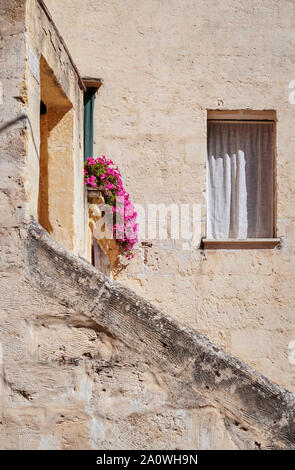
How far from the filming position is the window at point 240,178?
6.47m

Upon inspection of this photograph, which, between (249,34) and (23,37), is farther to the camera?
(249,34)

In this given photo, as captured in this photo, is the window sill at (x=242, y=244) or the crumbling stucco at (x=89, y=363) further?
the window sill at (x=242, y=244)

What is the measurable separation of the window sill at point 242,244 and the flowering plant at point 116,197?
845 mm

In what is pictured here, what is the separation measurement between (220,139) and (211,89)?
61cm

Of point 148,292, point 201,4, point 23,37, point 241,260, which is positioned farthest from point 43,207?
point 201,4

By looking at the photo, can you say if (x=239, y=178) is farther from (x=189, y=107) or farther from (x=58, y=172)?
(x=58, y=172)

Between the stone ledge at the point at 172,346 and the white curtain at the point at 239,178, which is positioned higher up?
the white curtain at the point at 239,178

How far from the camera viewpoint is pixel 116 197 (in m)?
5.82

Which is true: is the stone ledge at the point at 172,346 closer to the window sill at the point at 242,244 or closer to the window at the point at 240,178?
the window sill at the point at 242,244

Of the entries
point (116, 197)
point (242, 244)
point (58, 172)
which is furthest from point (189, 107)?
point (58, 172)

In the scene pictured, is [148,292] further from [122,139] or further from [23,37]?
[23,37]

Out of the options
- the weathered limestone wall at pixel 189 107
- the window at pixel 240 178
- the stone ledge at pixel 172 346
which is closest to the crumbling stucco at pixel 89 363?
the stone ledge at pixel 172 346
